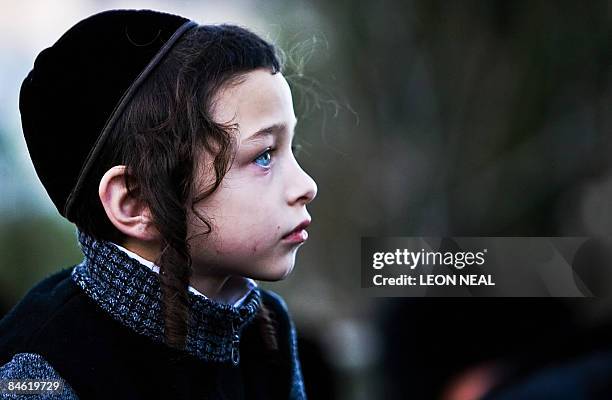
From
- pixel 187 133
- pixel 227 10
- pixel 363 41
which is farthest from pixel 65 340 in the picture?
pixel 363 41

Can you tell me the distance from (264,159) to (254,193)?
1.9 inches

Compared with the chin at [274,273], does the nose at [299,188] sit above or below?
A: above

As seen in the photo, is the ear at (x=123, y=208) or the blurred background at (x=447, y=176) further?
the blurred background at (x=447, y=176)

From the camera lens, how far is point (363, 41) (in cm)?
166

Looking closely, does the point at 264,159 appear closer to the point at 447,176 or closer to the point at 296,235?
the point at 296,235

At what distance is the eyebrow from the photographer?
96 centimetres

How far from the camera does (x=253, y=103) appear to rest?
0.97 meters

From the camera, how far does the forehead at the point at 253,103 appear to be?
959mm

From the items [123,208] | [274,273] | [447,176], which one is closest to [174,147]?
[123,208]

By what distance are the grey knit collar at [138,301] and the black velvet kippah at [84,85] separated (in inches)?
3.6

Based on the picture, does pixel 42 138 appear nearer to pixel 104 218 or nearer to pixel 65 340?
pixel 104 218

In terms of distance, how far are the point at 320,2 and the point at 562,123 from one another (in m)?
0.57

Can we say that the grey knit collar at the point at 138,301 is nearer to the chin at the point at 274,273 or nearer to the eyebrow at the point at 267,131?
the chin at the point at 274,273

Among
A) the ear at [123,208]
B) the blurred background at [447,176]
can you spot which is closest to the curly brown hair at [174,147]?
the ear at [123,208]
